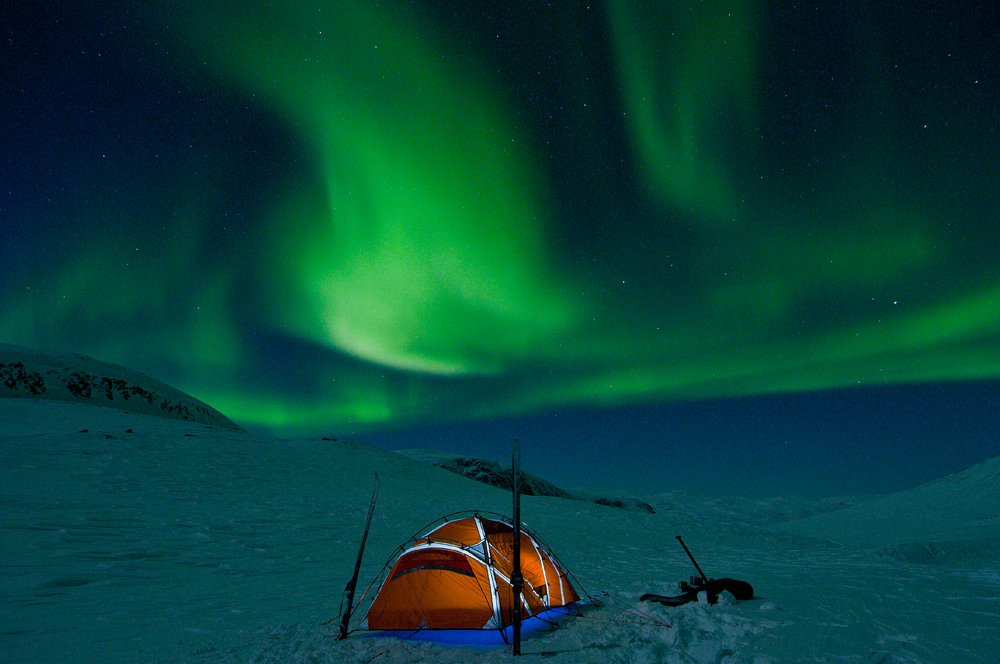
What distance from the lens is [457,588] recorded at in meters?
9.31

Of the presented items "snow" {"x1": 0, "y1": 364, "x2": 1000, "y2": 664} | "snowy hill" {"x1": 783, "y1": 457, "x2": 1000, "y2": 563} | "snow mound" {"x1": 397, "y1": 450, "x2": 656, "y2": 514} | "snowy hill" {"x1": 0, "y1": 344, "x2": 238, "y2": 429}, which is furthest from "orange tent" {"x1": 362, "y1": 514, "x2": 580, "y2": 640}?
"snow mound" {"x1": 397, "y1": 450, "x2": 656, "y2": 514}

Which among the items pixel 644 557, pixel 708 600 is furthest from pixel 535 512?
pixel 708 600

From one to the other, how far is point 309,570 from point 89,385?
5406 cm

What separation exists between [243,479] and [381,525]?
31.9 ft

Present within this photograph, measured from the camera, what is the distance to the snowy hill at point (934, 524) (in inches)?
843

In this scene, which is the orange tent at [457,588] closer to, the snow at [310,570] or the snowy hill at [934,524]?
the snow at [310,570]

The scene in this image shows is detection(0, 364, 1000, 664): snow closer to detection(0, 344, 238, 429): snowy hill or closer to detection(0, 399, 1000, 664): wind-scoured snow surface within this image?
detection(0, 399, 1000, 664): wind-scoured snow surface

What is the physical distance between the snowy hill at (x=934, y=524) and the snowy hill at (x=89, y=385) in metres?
62.8

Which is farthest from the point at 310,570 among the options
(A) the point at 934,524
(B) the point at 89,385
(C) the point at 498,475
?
(C) the point at 498,475

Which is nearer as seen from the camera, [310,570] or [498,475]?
[310,570]

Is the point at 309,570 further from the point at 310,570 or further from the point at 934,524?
the point at 934,524

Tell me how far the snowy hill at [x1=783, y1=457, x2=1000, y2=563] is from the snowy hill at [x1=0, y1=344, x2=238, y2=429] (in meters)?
62.8

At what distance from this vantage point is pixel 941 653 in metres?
7.86

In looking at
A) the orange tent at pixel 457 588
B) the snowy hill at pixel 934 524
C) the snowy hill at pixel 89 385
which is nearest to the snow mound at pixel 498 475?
the snowy hill at pixel 89 385
